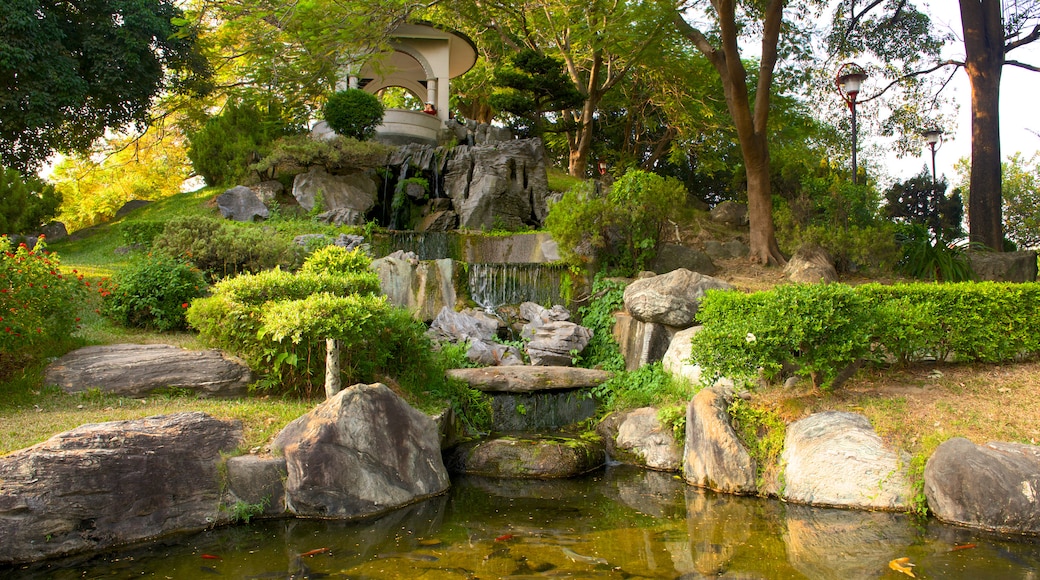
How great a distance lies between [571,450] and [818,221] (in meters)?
9.52

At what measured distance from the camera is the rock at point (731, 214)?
1742 cm

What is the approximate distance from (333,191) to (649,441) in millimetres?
12665

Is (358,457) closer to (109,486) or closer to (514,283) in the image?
(109,486)

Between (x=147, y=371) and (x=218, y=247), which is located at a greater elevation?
(x=218, y=247)

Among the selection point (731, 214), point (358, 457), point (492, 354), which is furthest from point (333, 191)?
point (358, 457)

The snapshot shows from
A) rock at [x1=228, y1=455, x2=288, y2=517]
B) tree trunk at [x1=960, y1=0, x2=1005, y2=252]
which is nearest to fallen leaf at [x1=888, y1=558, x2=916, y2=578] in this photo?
rock at [x1=228, y1=455, x2=288, y2=517]

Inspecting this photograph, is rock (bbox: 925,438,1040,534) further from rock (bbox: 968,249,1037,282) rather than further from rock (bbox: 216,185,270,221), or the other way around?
rock (bbox: 216,185,270,221)

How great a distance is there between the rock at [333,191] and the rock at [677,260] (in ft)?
26.6

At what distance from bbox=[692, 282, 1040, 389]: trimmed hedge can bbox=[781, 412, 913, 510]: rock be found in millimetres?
672

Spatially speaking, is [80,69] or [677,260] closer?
[677,260]

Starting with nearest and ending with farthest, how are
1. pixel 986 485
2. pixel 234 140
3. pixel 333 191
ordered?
pixel 986 485 → pixel 333 191 → pixel 234 140

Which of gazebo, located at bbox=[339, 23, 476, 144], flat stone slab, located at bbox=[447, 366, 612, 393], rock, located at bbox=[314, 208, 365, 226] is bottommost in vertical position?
flat stone slab, located at bbox=[447, 366, 612, 393]

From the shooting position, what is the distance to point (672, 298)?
10758 millimetres

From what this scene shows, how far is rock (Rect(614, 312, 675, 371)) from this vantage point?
1093cm
